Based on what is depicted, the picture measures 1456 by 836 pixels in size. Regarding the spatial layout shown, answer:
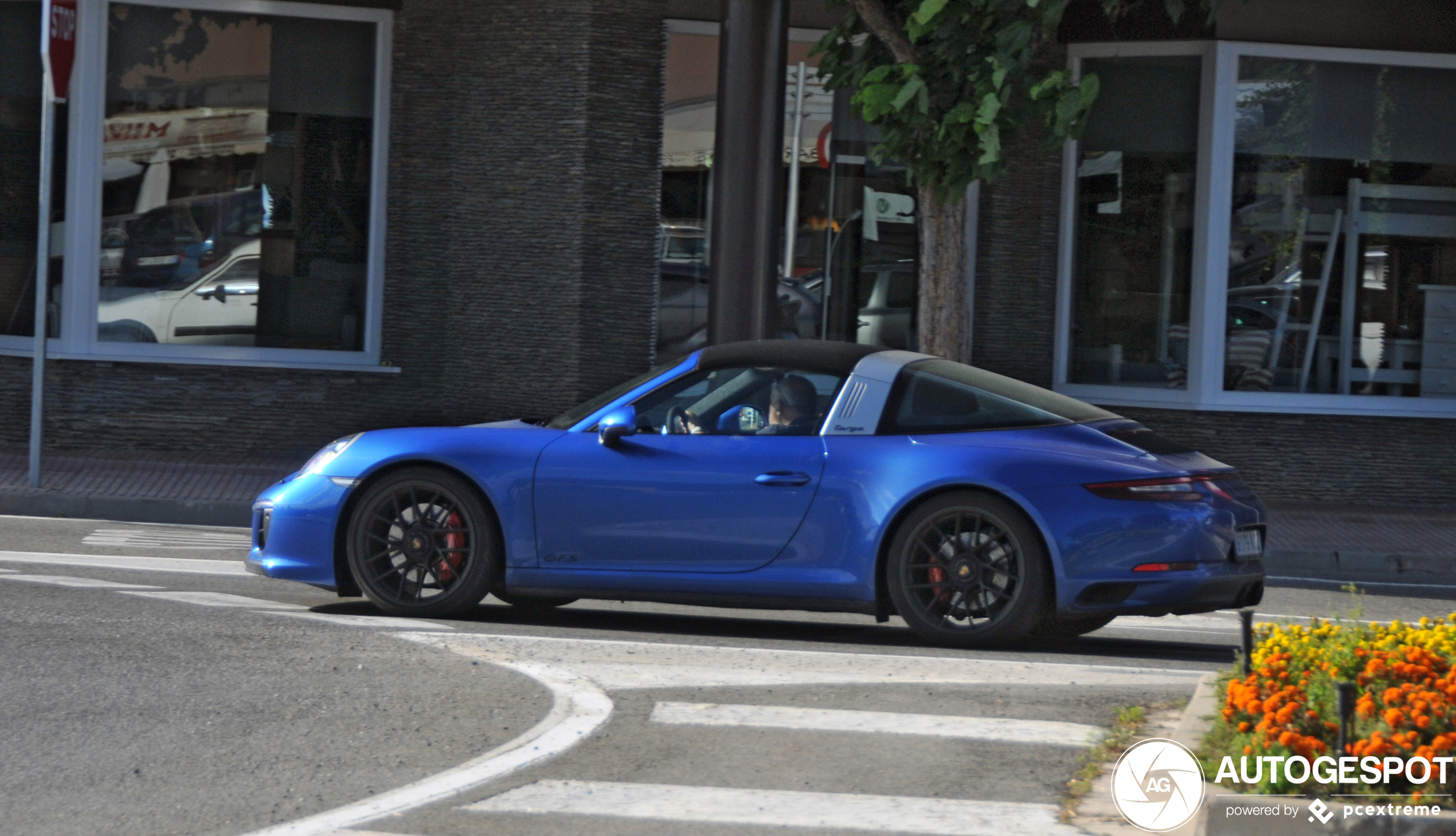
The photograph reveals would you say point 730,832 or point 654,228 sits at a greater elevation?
point 654,228

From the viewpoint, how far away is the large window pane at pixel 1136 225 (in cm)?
1490

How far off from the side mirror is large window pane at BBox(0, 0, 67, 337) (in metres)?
9.18

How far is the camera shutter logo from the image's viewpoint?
4.32 metres

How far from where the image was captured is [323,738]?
5211 millimetres

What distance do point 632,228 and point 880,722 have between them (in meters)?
9.48

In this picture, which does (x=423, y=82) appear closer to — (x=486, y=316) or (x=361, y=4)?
(x=361, y=4)

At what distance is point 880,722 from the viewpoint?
5547 mm

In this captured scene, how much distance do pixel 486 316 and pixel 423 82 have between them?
7.08ft

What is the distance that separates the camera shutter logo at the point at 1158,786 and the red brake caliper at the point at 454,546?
3.29 metres

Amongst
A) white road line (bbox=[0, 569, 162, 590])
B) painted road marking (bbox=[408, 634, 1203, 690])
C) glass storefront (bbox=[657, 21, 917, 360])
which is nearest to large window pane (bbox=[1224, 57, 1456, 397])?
glass storefront (bbox=[657, 21, 917, 360])

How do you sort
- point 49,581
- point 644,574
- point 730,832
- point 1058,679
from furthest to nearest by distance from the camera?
point 49,581 < point 644,574 < point 1058,679 < point 730,832

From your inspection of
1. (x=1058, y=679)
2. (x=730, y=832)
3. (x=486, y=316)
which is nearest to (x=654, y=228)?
(x=486, y=316)

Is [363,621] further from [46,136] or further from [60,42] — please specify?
[60,42]

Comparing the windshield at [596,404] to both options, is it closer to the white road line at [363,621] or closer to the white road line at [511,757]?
the white road line at [363,621]
